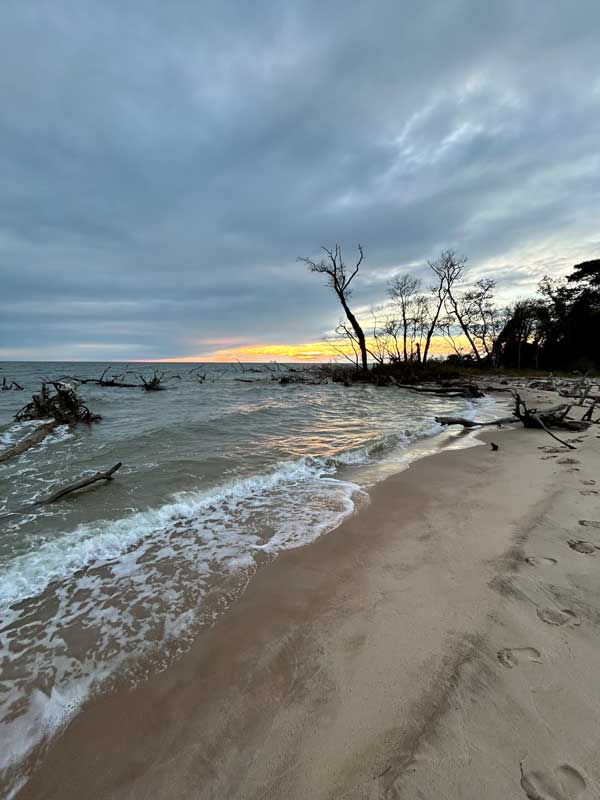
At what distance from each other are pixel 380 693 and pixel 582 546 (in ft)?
8.51

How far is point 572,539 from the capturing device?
3.41m

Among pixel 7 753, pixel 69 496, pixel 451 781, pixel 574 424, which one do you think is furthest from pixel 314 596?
pixel 574 424

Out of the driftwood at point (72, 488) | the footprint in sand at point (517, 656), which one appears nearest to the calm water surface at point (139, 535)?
the driftwood at point (72, 488)

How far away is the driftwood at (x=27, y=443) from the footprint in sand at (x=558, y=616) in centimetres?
886

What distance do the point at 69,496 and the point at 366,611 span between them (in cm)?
482

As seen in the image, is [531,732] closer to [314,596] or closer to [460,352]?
[314,596]

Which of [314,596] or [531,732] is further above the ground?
[531,732]

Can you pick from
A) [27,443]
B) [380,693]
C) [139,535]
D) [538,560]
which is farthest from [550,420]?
[27,443]

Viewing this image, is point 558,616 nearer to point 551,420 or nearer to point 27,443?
point 551,420

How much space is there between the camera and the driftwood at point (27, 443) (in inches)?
285

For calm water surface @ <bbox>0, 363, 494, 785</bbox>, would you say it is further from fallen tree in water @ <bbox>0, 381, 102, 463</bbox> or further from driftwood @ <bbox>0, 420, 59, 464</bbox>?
fallen tree in water @ <bbox>0, 381, 102, 463</bbox>

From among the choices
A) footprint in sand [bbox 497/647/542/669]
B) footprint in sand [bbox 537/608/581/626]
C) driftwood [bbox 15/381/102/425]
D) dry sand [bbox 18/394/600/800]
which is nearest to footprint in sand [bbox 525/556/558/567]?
dry sand [bbox 18/394/600/800]

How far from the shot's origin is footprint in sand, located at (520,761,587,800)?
134 cm

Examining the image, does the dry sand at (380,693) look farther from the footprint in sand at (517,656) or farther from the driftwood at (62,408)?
the driftwood at (62,408)
